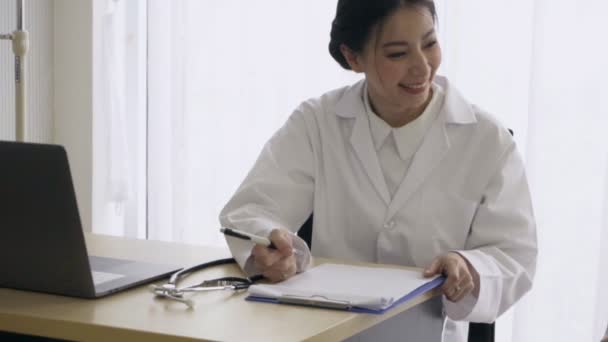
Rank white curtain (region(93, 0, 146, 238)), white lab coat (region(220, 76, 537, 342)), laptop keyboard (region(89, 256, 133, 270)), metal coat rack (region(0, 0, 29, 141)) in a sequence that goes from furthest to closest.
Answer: white curtain (region(93, 0, 146, 238))
metal coat rack (region(0, 0, 29, 141))
white lab coat (region(220, 76, 537, 342))
laptop keyboard (region(89, 256, 133, 270))

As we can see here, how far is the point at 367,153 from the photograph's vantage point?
1.96m

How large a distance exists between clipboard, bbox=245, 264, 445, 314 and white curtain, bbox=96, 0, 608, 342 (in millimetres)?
1189

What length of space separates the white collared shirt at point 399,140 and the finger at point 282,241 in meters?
0.38

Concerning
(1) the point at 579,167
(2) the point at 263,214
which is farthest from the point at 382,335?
(1) the point at 579,167

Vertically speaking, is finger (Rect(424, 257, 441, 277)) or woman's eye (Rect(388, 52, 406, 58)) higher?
woman's eye (Rect(388, 52, 406, 58))

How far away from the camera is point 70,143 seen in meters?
3.67

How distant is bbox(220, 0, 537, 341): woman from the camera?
1.82 m

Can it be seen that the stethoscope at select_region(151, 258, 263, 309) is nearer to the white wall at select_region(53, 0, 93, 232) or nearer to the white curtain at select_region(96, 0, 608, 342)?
the white curtain at select_region(96, 0, 608, 342)

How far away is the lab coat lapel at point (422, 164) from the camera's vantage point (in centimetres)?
188

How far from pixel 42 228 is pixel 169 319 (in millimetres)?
251

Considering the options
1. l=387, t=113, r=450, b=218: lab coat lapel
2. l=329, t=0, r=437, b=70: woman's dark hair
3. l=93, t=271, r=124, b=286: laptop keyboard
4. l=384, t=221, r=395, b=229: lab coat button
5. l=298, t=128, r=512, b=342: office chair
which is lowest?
l=298, t=128, r=512, b=342: office chair

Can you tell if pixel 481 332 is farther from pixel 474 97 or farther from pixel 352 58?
pixel 474 97

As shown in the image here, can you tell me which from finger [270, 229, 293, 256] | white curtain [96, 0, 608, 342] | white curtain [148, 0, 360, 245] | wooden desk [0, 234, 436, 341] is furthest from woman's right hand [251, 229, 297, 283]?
white curtain [148, 0, 360, 245]

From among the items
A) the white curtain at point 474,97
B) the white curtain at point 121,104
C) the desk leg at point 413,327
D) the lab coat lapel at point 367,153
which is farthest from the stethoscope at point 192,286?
the white curtain at point 121,104
